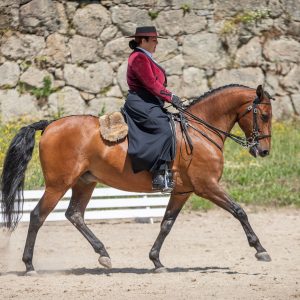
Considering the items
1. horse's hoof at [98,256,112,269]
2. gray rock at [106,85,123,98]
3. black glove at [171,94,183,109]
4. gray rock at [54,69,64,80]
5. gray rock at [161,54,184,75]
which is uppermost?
black glove at [171,94,183,109]

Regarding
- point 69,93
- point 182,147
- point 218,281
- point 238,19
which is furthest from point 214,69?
point 218,281

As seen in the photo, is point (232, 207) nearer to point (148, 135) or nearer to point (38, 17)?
point (148, 135)

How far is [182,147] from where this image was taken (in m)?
9.68

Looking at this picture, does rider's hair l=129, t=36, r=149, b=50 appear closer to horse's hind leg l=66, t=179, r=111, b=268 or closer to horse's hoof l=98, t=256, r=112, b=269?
horse's hind leg l=66, t=179, r=111, b=268

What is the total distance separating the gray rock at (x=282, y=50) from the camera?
1711cm

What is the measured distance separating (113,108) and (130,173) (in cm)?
712

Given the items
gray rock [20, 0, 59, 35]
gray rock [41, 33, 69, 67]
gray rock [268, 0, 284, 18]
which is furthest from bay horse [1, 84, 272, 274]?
gray rock [268, 0, 284, 18]

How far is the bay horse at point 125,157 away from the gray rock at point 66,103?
6554 mm

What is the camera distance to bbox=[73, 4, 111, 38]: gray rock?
54.7ft

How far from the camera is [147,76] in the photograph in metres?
9.46

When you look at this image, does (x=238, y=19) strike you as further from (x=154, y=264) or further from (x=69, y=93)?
(x=154, y=264)

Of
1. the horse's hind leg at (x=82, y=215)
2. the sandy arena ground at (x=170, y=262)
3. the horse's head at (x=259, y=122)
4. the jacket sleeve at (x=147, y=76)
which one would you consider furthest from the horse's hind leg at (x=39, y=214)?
the horse's head at (x=259, y=122)

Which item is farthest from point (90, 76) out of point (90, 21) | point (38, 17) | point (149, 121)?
point (149, 121)

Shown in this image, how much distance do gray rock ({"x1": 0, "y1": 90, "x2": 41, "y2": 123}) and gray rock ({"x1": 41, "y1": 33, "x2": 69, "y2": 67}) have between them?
0.77m
